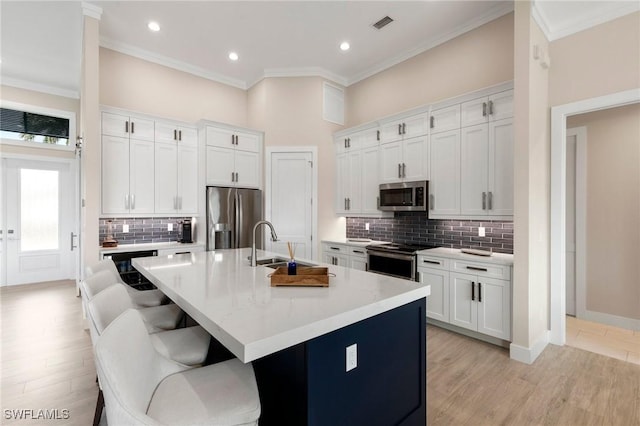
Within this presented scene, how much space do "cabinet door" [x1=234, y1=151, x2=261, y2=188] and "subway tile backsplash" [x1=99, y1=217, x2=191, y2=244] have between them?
3.55 ft

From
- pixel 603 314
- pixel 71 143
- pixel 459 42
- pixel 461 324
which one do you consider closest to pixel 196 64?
pixel 71 143

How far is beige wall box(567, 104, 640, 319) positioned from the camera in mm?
3535

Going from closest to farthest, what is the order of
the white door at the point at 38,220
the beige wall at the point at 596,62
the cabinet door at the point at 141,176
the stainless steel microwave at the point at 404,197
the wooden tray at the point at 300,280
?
the wooden tray at the point at 300,280, the beige wall at the point at 596,62, the stainless steel microwave at the point at 404,197, the cabinet door at the point at 141,176, the white door at the point at 38,220

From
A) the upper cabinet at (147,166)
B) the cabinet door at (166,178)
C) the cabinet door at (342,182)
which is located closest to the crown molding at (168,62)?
the upper cabinet at (147,166)

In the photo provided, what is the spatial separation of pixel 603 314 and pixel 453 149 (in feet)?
8.95

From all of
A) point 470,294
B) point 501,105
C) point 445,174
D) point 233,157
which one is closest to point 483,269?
point 470,294

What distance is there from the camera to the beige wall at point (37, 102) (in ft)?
16.9

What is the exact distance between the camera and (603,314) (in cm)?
373

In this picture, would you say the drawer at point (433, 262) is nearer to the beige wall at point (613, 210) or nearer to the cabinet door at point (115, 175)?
the beige wall at point (613, 210)

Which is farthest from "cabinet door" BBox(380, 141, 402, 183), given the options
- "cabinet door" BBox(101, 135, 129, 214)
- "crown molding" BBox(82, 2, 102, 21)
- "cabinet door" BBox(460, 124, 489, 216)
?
"crown molding" BBox(82, 2, 102, 21)

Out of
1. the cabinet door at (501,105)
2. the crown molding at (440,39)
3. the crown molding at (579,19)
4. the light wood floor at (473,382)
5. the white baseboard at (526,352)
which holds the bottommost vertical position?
the light wood floor at (473,382)

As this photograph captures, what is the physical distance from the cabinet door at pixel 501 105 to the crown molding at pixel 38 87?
6873mm

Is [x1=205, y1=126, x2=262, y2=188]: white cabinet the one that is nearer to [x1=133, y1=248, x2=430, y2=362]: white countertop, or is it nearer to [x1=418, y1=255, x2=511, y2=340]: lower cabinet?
[x1=133, y1=248, x2=430, y2=362]: white countertop

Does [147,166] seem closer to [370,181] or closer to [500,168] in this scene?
[370,181]
